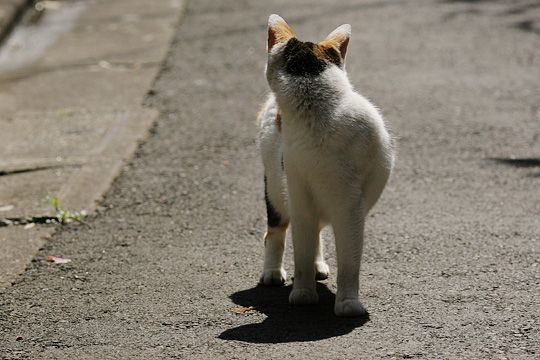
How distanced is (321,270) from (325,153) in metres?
0.96

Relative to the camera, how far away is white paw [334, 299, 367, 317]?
15.8ft

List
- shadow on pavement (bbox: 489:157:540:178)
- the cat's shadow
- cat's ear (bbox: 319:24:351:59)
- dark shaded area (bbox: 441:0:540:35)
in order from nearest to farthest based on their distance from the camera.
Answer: the cat's shadow, cat's ear (bbox: 319:24:351:59), shadow on pavement (bbox: 489:157:540:178), dark shaded area (bbox: 441:0:540:35)

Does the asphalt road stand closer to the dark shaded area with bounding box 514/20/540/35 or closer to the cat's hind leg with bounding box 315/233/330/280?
the cat's hind leg with bounding box 315/233/330/280

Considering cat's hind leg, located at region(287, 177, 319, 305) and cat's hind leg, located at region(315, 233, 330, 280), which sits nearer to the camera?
cat's hind leg, located at region(287, 177, 319, 305)

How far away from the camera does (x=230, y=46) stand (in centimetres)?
1098

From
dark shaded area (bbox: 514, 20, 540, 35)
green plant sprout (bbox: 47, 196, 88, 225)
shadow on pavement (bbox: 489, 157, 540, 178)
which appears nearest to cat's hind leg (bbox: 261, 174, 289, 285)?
green plant sprout (bbox: 47, 196, 88, 225)

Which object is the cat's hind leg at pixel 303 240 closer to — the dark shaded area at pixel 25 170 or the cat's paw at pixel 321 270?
the cat's paw at pixel 321 270

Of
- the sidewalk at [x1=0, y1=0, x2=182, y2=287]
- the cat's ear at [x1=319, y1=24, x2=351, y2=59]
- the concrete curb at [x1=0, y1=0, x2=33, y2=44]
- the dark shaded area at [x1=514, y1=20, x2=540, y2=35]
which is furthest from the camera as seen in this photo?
the concrete curb at [x1=0, y1=0, x2=33, y2=44]

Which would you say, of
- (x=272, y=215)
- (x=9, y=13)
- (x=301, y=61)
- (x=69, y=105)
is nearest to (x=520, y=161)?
(x=272, y=215)

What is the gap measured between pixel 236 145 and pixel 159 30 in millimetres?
4152

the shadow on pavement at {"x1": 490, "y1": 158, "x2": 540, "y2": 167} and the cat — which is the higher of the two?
the cat

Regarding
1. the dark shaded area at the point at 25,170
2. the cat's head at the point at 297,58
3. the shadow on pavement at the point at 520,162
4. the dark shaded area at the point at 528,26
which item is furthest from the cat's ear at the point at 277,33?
the dark shaded area at the point at 528,26

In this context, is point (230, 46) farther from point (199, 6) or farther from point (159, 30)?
point (199, 6)

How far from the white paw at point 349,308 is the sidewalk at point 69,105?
1890mm
